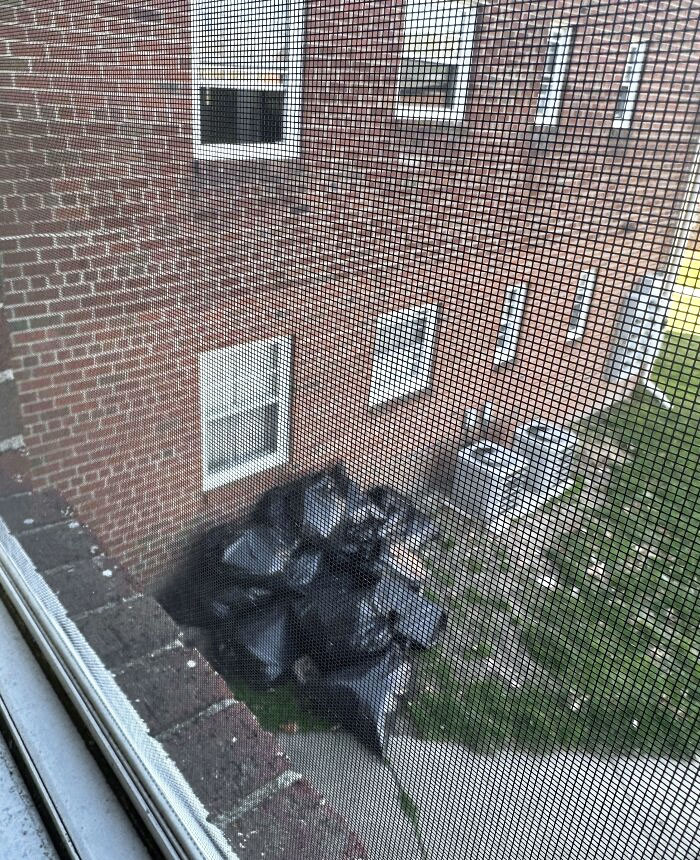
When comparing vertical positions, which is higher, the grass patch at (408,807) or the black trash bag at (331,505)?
the black trash bag at (331,505)

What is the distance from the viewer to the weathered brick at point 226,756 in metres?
0.68

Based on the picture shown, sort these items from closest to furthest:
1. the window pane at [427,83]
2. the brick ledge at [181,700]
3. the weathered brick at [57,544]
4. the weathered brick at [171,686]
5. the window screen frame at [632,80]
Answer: the window screen frame at [632,80] < the window pane at [427,83] < the brick ledge at [181,700] < the weathered brick at [171,686] < the weathered brick at [57,544]

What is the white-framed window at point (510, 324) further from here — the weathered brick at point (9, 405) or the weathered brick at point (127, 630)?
the weathered brick at point (9, 405)

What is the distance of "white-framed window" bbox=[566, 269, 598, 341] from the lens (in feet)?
1.26

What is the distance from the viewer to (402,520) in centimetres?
54

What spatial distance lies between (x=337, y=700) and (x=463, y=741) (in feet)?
0.61

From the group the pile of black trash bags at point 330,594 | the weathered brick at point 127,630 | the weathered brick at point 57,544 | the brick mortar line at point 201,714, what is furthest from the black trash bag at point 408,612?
the weathered brick at point 57,544

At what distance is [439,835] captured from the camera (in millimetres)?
508

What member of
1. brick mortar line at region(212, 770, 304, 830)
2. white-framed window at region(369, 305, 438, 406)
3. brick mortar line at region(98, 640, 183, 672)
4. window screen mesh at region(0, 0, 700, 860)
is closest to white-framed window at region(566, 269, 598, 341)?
window screen mesh at region(0, 0, 700, 860)

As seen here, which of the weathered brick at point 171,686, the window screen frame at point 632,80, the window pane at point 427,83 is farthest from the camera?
the weathered brick at point 171,686

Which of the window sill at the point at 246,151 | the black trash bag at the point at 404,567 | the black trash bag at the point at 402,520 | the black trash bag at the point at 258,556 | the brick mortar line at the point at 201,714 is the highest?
the window sill at the point at 246,151

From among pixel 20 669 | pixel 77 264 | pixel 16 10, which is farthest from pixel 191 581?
pixel 16 10

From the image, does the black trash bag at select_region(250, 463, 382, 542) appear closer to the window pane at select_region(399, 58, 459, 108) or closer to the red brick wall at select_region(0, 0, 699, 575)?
the red brick wall at select_region(0, 0, 699, 575)

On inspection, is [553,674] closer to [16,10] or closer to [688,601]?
[688,601]
